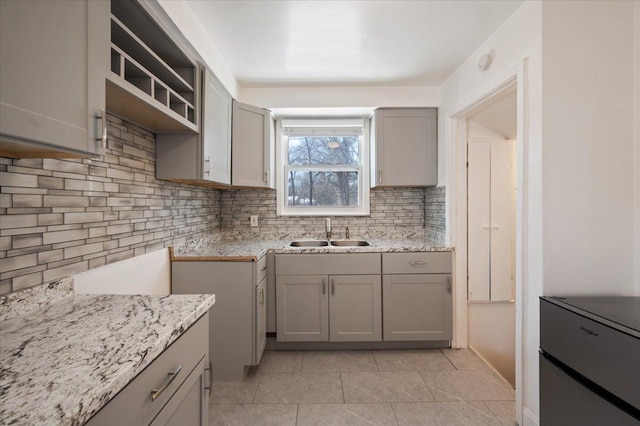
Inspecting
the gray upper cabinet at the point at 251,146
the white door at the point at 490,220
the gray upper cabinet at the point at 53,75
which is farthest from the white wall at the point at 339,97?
the gray upper cabinet at the point at 53,75

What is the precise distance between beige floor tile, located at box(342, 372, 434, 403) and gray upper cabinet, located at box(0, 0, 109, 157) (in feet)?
6.40

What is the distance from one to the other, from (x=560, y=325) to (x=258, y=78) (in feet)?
8.84

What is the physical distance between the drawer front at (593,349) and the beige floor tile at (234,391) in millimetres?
1737

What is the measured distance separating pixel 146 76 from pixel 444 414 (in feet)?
7.97

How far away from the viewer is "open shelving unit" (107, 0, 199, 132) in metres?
1.07

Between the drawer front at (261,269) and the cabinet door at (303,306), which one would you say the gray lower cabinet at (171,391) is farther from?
the cabinet door at (303,306)

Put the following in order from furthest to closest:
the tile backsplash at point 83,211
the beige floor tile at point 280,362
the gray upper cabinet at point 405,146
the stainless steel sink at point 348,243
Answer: the stainless steel sink at point 348,243 → the gray upper cabinet at point 405,146 → the beige floor tile at point 280,362 → the tile backsplash at point 83,211

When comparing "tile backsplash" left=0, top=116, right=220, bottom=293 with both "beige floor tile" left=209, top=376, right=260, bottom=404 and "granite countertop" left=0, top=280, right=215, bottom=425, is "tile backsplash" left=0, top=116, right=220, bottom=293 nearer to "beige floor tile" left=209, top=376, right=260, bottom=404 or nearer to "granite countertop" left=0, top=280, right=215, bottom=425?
"granite countertop" left=0, top=280, right=215, bottom=425

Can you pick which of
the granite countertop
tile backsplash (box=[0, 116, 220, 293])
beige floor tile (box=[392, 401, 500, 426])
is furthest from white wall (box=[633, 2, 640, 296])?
tile backsplash (box=[0, 116, 220, 293])

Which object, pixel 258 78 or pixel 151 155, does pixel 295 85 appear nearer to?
pixel 258 78

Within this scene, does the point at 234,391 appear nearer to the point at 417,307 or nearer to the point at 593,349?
the point at 417,307

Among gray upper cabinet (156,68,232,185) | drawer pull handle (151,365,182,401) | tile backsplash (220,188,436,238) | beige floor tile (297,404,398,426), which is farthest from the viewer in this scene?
tile backsplash (220,188,436,238)

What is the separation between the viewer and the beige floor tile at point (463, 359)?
84.7 inches

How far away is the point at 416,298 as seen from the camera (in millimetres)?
2383
